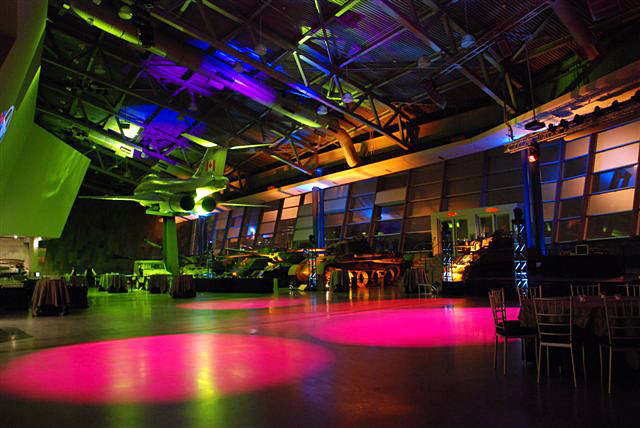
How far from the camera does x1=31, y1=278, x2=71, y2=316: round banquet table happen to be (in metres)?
9.18

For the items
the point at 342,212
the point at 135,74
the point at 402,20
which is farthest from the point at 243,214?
the point at 402,20

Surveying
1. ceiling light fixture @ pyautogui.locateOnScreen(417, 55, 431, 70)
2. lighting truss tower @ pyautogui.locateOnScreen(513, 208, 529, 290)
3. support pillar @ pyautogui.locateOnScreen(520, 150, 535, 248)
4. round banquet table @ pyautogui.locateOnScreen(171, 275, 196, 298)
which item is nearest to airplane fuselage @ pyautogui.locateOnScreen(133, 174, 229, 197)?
round banquet table @ pyautogui.locateOnScreen(171, 275, 196, 298)

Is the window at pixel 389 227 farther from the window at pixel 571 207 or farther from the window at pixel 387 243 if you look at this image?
the window at pixel 571 207

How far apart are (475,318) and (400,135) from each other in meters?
11.3

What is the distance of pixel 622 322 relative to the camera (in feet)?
11.5

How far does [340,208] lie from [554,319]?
1794 centimetres

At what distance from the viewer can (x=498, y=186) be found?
16.5m

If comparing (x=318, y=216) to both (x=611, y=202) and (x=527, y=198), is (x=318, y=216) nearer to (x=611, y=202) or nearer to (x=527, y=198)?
(x=527, y=198)

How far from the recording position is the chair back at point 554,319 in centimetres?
351

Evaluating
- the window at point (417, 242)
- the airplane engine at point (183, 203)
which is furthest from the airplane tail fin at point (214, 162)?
the window at point (417, 242)

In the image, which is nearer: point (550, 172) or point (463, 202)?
point (550, 172)

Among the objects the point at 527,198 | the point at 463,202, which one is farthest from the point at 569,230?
the point at 463,202

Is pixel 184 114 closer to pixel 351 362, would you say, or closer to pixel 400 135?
pixel 400 135

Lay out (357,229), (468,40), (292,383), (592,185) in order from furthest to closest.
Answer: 1. (357,229)
2. (592,185)
3. (468,40)
4. (292,383)
